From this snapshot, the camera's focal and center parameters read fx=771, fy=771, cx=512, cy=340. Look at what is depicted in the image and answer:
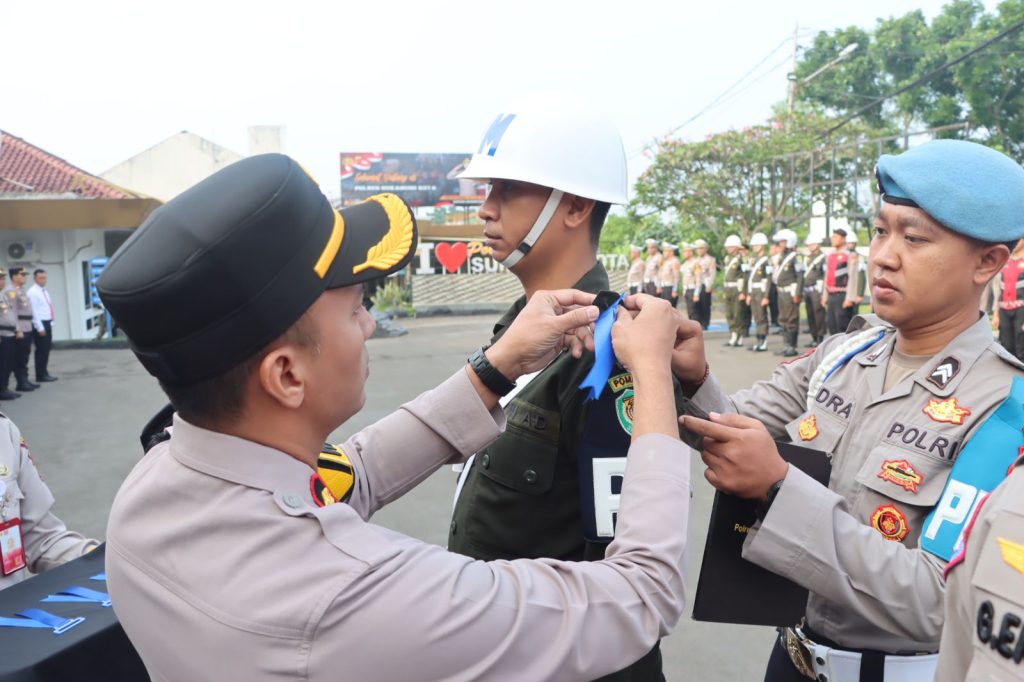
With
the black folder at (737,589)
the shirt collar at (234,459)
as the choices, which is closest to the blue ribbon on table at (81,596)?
the shirt collar at (234,459)

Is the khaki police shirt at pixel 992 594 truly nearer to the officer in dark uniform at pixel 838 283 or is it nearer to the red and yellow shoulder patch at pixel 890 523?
the red and yellow shoulder patch at pixel 890 523

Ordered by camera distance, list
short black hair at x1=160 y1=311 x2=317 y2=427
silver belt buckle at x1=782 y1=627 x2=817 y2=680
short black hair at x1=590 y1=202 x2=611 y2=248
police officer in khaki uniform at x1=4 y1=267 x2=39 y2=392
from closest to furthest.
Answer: short black hair at x1=160 y1=311 x2=317 y2=427 < silver belt buckle at x1=782 y1=627 x2=817 y2=680 < short black hair at x1=590 y1=202 x2=611 y2=248 < police officer in khaki uniform at x1=4 y1=267 x2=39 y2=392

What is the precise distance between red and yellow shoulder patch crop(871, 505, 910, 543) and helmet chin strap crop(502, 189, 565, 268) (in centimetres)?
98

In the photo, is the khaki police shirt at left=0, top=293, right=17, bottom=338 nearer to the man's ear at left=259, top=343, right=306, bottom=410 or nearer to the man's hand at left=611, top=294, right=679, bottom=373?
the man's ear at left=259, top=343, right=306, bottom=410

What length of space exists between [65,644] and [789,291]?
45.1 ft

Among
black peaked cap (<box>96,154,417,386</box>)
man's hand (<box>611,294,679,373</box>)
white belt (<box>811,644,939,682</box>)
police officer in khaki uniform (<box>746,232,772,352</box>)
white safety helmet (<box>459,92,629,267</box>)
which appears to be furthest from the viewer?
police officer in khaki uniform (<box>746,232,772,352</box>)

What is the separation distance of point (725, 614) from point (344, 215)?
103 centimetres

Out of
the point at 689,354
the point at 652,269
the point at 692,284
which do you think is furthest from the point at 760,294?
the point at 689,354

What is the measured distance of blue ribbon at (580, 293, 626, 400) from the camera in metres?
1.44

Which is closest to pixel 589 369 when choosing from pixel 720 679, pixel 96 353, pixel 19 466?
pixel 19 466

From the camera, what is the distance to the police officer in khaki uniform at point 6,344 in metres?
11.0

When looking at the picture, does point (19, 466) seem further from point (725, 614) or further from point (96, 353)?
point (96, 353)

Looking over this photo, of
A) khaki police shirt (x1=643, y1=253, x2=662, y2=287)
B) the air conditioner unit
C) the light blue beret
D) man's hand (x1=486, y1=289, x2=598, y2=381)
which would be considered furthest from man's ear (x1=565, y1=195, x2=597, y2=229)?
the air conditioner unit

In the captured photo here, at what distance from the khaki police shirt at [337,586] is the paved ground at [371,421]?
176 centimetres
